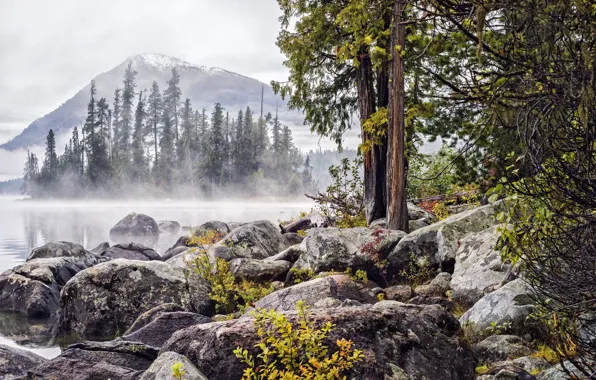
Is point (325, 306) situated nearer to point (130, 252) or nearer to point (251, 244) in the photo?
point (251, 244)

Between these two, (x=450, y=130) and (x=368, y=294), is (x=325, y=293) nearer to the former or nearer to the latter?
(x=368, y=294)

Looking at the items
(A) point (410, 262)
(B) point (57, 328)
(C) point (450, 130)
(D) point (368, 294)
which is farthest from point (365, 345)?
(B) point (57, 328)

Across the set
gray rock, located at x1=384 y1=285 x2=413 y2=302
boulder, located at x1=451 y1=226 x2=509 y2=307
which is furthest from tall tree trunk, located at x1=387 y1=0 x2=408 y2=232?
gray rock, located at x1=384 y1=285 x2=413 y2=302

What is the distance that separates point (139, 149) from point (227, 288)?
3486 inches

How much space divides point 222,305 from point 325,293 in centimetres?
361

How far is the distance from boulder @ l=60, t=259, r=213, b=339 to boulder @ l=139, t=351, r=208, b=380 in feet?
18.9

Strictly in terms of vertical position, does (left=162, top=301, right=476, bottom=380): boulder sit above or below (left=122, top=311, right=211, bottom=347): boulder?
above

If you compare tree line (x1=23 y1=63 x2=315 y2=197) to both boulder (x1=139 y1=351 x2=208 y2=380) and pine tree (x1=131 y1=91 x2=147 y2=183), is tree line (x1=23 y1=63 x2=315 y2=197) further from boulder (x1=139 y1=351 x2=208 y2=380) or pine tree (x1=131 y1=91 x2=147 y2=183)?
boulder (x1=139 y1=351 x2=208 y2=380)

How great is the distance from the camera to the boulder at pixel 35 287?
1321cm

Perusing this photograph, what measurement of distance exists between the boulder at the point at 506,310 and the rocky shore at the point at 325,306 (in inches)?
0.6

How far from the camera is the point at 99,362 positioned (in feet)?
20.7

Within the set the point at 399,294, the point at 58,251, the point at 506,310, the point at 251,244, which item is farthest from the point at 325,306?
the point at 58,251

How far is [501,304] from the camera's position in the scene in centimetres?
648

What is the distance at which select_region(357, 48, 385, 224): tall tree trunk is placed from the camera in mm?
15930
